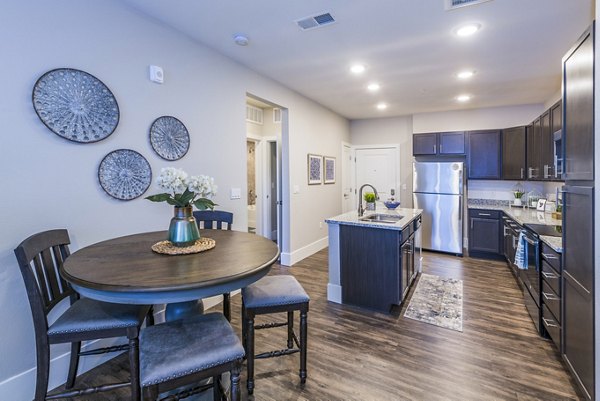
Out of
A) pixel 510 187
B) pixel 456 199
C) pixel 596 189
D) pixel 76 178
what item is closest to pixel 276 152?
pixel 456 199

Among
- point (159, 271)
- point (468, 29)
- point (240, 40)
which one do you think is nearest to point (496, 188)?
point (468, 29)

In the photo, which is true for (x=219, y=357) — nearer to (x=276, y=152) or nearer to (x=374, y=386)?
(x=374, y=386)

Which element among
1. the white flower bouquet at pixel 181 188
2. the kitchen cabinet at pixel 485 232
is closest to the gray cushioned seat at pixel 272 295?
the white flower bouquet at pixel 181 188

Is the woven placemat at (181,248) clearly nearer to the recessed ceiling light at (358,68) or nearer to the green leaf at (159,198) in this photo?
the green leaf at (159,198)

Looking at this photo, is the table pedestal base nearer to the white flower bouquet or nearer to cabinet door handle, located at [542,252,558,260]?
the white flower bouquet

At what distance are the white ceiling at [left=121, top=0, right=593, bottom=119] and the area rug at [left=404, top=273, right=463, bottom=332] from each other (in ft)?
8.46

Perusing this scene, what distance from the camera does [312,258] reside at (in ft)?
16.3

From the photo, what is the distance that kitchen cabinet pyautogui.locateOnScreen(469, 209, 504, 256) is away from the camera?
4.77 metres

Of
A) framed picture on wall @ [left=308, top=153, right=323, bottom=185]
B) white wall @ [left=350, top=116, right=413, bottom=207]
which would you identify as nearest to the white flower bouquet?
framed picture on wall @ [left=308, top=153, right=323, bottom=185]

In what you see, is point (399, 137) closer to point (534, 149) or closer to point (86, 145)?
point (534, 149)

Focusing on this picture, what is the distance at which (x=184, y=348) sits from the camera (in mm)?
1313

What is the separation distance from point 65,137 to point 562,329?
3526mm

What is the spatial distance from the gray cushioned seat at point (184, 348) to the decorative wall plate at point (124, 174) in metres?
1.22

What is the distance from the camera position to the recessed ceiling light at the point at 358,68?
3.49 meters
